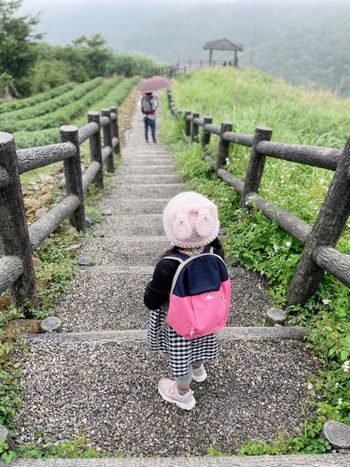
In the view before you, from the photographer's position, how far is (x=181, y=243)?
153 centimetres

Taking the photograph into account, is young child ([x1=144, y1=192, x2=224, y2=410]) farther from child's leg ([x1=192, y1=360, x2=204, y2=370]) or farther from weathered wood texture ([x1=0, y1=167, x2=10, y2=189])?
weathered wood texture ([x1=0, y1=167, x2=10, y2=189])

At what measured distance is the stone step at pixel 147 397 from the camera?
5.46 ft

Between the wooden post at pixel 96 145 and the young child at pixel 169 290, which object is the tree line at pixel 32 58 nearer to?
the wooden post at pixel 96 145

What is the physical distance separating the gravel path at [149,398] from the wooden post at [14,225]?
384 mm

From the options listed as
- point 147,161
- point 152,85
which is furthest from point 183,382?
point 152,85

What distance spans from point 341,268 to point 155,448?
1306mm

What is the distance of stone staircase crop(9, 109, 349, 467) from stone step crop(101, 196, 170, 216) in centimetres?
208

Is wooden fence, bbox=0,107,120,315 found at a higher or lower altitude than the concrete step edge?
higher

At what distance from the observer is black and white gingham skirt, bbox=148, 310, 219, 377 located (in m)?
1.76

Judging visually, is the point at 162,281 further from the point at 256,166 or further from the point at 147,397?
the point at 256,166

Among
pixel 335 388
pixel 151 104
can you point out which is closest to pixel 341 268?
pixel 335 388

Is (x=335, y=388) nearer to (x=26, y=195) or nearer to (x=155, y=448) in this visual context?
(x=155, y=448)

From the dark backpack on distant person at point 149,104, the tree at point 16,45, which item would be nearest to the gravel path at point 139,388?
the dark backpack on distant person at point 149,104

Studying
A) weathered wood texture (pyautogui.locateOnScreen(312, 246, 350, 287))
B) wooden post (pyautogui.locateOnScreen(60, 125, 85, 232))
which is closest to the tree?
wooden post (pyautogui.locateOnScreen(60, 125, 85, 232))
